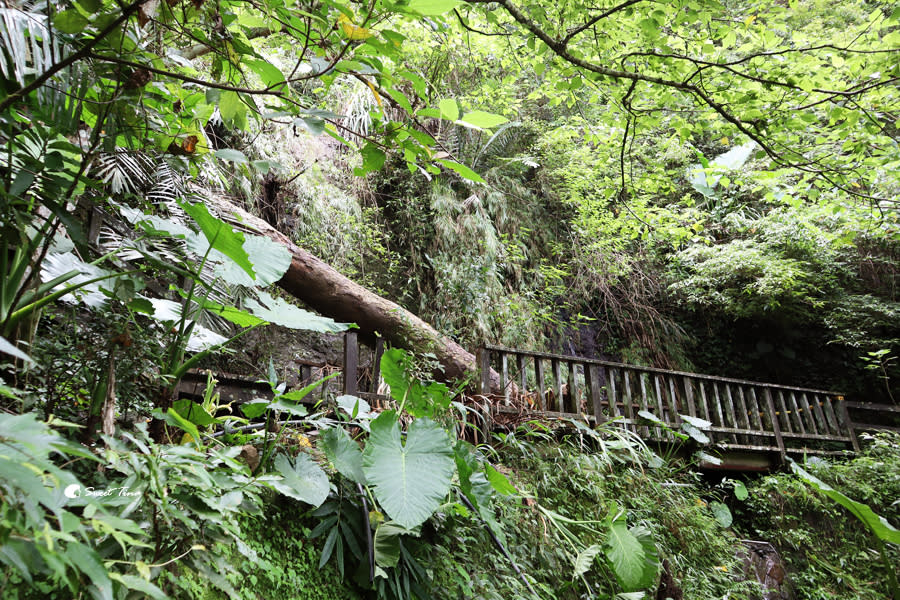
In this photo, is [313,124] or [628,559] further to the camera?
[628,559]

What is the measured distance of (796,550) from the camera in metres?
4.60

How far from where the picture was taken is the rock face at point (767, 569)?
4105 mm

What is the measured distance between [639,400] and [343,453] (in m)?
5.14

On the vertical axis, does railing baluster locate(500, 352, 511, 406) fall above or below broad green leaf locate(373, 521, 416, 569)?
above

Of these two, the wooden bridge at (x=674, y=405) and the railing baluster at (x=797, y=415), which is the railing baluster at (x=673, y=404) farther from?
the railing baluster at (x=797, y=415)

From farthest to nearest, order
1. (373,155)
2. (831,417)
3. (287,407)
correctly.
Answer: (831,417) → (287,407) → (373,155)

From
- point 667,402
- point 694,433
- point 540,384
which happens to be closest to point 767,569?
point 694,433

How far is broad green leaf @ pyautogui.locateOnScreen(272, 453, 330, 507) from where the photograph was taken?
1.56 metres

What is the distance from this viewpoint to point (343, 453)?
1.82 metres

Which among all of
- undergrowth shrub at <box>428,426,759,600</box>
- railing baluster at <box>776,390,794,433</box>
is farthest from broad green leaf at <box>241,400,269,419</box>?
railing baluster at <box>776,390,794,433</box>

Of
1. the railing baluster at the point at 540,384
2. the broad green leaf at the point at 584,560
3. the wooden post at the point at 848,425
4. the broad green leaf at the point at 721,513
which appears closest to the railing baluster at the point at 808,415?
the wooden post at the point at 848,425

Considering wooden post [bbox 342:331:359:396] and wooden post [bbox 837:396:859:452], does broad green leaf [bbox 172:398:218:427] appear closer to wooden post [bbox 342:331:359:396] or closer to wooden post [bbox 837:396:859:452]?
wooden post [bbox 342:331:359:396]

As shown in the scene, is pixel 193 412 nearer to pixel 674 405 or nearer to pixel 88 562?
pixel 88 562

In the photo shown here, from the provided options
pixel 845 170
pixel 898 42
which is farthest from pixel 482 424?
pixel 898 42
